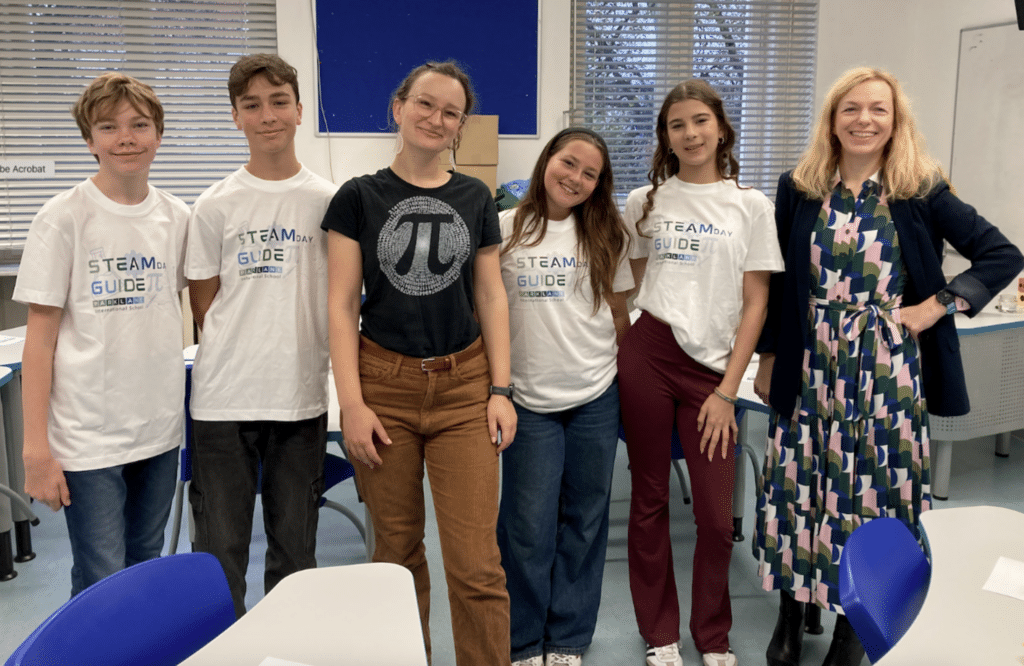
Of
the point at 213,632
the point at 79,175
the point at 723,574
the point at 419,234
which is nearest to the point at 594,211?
the point at 419,234

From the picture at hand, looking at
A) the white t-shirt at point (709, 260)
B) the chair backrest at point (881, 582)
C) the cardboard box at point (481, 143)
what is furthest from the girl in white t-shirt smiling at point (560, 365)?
the cardboard box at point (481, 143)

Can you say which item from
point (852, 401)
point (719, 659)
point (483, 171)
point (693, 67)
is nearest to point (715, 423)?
point (852, 401)

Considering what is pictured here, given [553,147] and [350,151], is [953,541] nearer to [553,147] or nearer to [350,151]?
[553,147]

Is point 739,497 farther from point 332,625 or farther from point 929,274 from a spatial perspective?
point 332,625

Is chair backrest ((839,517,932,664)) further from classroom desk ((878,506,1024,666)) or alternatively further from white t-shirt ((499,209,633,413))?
white t-shirt ((499,209,633,413))

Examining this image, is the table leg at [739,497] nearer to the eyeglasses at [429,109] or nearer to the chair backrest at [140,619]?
the eyeglasses at [429,109]

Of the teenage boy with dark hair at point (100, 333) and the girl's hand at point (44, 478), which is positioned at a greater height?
the teenage boy with dark hair at point (100, 333)

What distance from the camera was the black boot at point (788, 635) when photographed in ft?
7.33

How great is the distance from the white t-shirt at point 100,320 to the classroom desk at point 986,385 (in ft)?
10.5

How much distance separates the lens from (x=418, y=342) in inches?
70.2

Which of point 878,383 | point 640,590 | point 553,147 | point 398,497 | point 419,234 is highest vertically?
point 553,147

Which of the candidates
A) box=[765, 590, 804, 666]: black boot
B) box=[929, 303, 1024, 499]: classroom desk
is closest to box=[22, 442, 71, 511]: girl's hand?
box=[765, 590, 804, 666]: black boot

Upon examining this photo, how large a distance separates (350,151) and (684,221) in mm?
3232

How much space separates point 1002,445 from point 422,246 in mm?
3756
